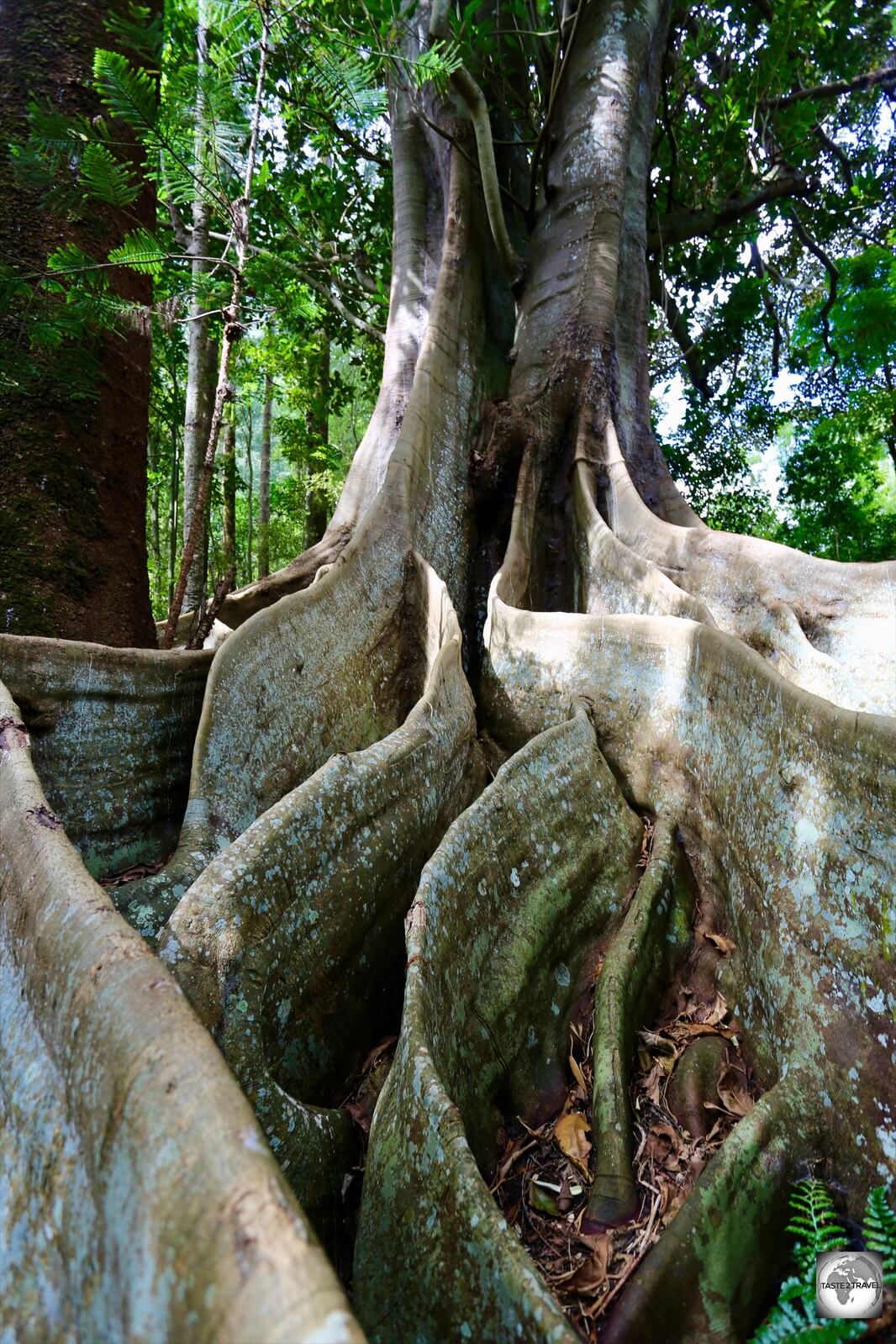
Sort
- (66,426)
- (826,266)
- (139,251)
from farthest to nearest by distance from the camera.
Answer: (826,266) < (66,426) < (139,251)

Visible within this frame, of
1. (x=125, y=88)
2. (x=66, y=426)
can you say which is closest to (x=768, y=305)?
(x=125, y=88)

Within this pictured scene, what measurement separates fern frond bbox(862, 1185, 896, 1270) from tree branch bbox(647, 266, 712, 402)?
737 centimetres

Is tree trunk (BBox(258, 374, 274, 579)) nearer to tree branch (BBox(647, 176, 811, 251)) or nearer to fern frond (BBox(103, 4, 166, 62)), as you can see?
tree branch (BBox(647, 176, 811, 251))

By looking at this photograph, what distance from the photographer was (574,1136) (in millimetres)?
1903

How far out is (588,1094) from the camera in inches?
80.0

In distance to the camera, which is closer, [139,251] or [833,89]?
[139,251]

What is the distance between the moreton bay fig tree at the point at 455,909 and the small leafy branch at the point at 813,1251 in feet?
0.19

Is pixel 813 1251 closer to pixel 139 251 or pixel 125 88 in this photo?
pixel 139 251

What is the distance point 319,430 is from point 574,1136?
1050cm

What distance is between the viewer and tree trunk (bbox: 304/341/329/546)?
33.2ft

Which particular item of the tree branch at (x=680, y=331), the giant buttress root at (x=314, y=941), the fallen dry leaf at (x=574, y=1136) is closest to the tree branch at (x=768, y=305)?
the tree branch at (x=680, y=331)

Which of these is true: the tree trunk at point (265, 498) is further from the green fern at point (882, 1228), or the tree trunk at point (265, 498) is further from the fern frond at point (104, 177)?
the green fern at point (882, 1228)

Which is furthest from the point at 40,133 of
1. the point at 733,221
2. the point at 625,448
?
the point at 733,221

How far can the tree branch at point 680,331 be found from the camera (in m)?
7.87
